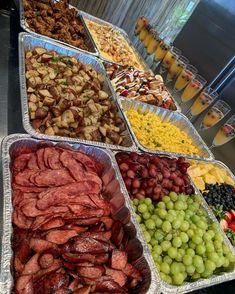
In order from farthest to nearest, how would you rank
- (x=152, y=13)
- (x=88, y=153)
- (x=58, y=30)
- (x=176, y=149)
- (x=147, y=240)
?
(x=152, y=13) < (x=58, y=30) < (x=176, y=149) < (x=88, y=153) < (x=147, y=240)

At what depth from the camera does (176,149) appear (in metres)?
2.27

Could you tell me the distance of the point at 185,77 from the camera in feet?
9.39

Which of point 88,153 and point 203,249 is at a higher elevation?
point 203,249

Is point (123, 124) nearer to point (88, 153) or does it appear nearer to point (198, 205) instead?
point (88, 153)

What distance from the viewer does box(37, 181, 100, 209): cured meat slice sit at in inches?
48.6

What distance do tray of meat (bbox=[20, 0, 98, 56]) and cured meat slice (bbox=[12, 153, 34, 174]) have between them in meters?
1.56

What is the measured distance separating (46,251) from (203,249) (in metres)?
0.81

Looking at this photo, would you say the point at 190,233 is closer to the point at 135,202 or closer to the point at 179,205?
the point at 179,205

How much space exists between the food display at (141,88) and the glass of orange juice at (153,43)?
2.55 ft

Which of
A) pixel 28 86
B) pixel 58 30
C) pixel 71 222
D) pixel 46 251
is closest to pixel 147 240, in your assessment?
pixel 71 222

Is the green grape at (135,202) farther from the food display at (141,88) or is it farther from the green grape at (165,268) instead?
the food display at (141,88)

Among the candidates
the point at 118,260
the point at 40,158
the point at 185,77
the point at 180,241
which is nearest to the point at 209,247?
the point at 180,241

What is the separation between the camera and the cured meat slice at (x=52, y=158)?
1.40 metres

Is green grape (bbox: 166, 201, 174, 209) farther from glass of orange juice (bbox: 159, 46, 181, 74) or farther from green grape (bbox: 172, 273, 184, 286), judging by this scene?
glass of orange juice (bbox: 159, 46, 181, 74)
